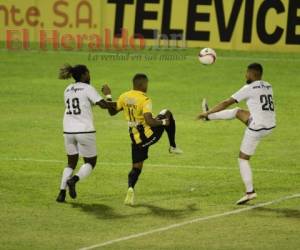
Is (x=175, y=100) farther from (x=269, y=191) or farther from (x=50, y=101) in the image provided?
(x=269, y=191)

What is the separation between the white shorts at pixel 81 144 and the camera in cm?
1577

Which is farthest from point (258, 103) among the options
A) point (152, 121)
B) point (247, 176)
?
point (152, 121)

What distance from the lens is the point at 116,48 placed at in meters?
38.4

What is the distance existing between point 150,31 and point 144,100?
72.6ft

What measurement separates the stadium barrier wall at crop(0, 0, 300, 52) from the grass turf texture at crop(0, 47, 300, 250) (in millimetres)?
3022

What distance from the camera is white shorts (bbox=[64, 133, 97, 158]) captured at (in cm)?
1577

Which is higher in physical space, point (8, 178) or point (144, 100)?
point (144, 100)

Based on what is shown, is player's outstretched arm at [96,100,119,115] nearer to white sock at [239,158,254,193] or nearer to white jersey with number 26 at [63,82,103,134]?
white jersey with number 26 at [63,82,103,134]

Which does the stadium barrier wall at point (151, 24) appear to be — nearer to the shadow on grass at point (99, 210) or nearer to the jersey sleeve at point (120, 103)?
the jersey sleeve at point (120, 103)

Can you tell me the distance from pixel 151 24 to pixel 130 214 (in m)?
22.9

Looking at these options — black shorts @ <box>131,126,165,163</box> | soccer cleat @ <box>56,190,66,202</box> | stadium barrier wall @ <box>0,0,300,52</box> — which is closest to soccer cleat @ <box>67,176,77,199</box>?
soccer cleat @ <box>56,190,66,202</box>

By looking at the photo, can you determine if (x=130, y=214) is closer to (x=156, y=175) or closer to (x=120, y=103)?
(x=120, y=103)

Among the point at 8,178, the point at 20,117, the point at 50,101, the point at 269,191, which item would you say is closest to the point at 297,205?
the point at 269,191

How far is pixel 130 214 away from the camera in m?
15.1
